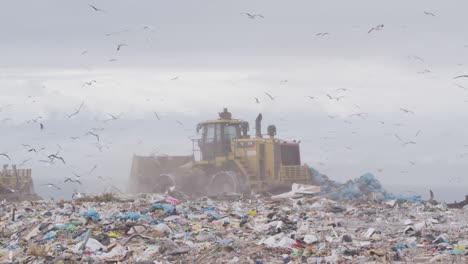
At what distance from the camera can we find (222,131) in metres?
18.7

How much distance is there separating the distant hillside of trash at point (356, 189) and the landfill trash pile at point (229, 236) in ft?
15.8

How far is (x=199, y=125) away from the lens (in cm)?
1880

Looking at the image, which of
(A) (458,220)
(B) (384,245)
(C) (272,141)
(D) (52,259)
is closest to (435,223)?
(A) (458,220)

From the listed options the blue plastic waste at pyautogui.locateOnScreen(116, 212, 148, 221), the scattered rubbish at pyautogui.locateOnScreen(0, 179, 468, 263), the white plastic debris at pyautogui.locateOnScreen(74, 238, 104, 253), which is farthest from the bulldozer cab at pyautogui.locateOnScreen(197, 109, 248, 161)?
the white plastic debris at pyautogui.locateOnScreen(74, 238, 104, 253)

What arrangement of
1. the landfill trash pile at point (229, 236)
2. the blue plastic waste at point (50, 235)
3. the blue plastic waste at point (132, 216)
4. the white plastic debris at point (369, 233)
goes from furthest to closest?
the blue plastic waste at point (132, 216) → the blue plastic waste at point (50, 235) → the white plastic debris at point (369, 233) → the landfill trash pile at point (229, 236)

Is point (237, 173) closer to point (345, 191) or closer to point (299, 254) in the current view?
point (345, 191)

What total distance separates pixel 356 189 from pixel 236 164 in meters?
3.29

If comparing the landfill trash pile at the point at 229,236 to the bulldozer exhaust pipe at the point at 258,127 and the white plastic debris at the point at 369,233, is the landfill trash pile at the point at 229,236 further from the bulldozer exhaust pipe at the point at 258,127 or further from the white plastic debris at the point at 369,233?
the bulldozer exhaust pipe at the point at 258,127

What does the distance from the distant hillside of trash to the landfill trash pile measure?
4.82 metres

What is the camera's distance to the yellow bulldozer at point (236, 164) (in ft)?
59.5

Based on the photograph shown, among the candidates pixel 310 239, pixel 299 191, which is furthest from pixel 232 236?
pixel 299 191

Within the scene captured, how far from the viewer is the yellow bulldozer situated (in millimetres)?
18125

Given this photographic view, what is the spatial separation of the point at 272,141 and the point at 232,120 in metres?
1.29

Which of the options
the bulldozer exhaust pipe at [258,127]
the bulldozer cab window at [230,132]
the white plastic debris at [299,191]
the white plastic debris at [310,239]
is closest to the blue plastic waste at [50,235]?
the white plastic debris at [310,239]
